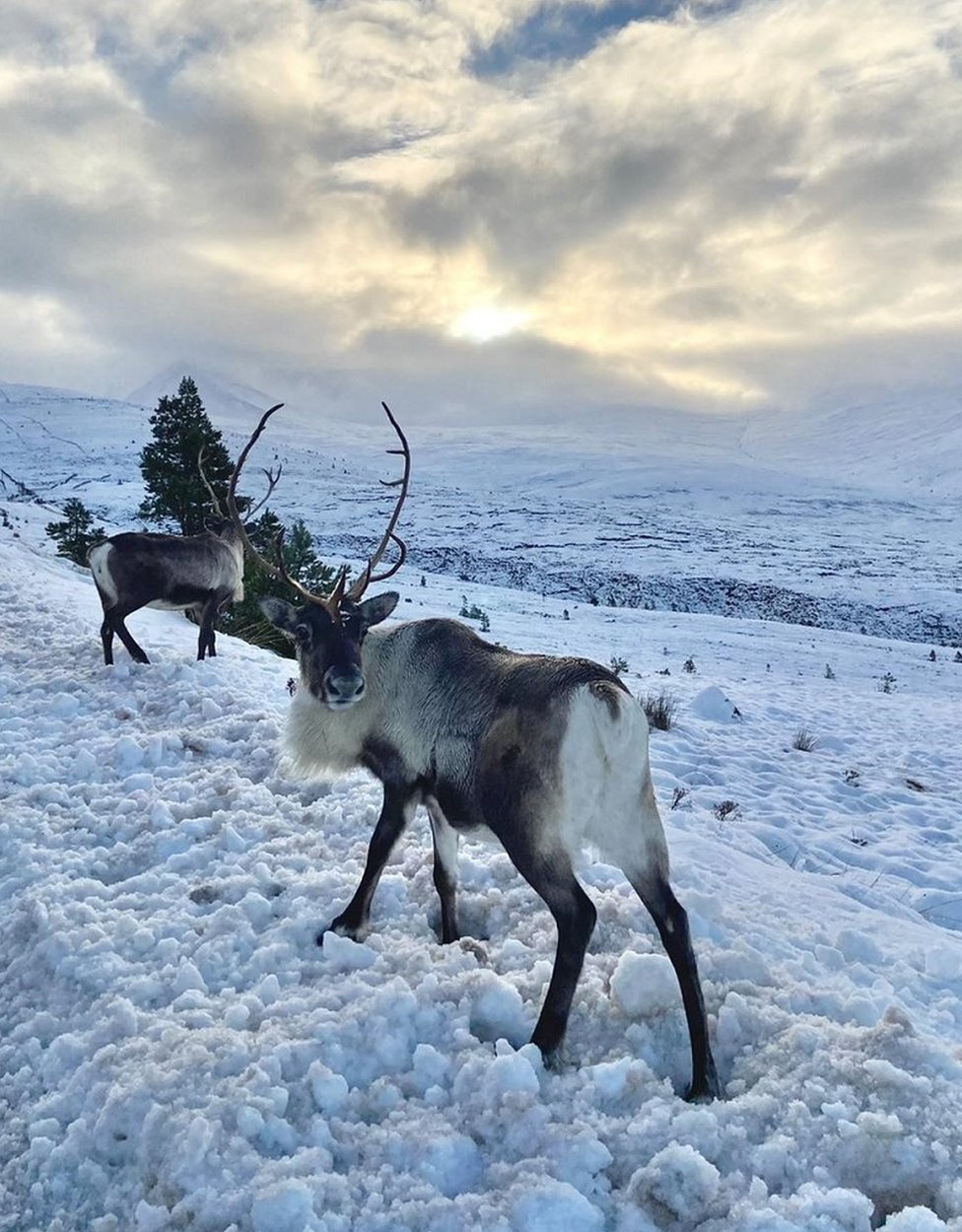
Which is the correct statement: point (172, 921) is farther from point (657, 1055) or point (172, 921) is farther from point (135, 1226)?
point (657, 1055)

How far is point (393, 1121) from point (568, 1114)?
2.24 feet

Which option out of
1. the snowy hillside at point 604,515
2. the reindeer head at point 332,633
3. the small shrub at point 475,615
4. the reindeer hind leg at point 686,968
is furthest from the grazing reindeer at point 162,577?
the snowy hillside at point 604,515

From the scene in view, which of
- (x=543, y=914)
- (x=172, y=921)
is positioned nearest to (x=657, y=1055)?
(x=543, y=914)

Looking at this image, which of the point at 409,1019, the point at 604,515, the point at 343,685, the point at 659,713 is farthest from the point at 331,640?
the point at 604,515

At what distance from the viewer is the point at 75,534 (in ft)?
61.4

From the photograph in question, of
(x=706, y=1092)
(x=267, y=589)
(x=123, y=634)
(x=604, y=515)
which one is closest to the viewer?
(x=706, y=1092)

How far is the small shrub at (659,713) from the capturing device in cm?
983

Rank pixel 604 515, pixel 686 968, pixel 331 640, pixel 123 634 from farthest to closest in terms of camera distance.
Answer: pixel 604 515 < pixel 123 634 < pixel 331 640 < pixel 686 968

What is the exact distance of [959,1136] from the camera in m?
3.11

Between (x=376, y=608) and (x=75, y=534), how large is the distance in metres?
16.0

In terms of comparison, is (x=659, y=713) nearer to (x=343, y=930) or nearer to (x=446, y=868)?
(x=446, y=868)

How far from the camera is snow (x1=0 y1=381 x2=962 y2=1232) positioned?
2.98m

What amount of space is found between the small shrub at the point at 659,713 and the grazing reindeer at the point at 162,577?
5.06 metres

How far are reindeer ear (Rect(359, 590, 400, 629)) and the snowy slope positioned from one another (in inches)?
59.3
